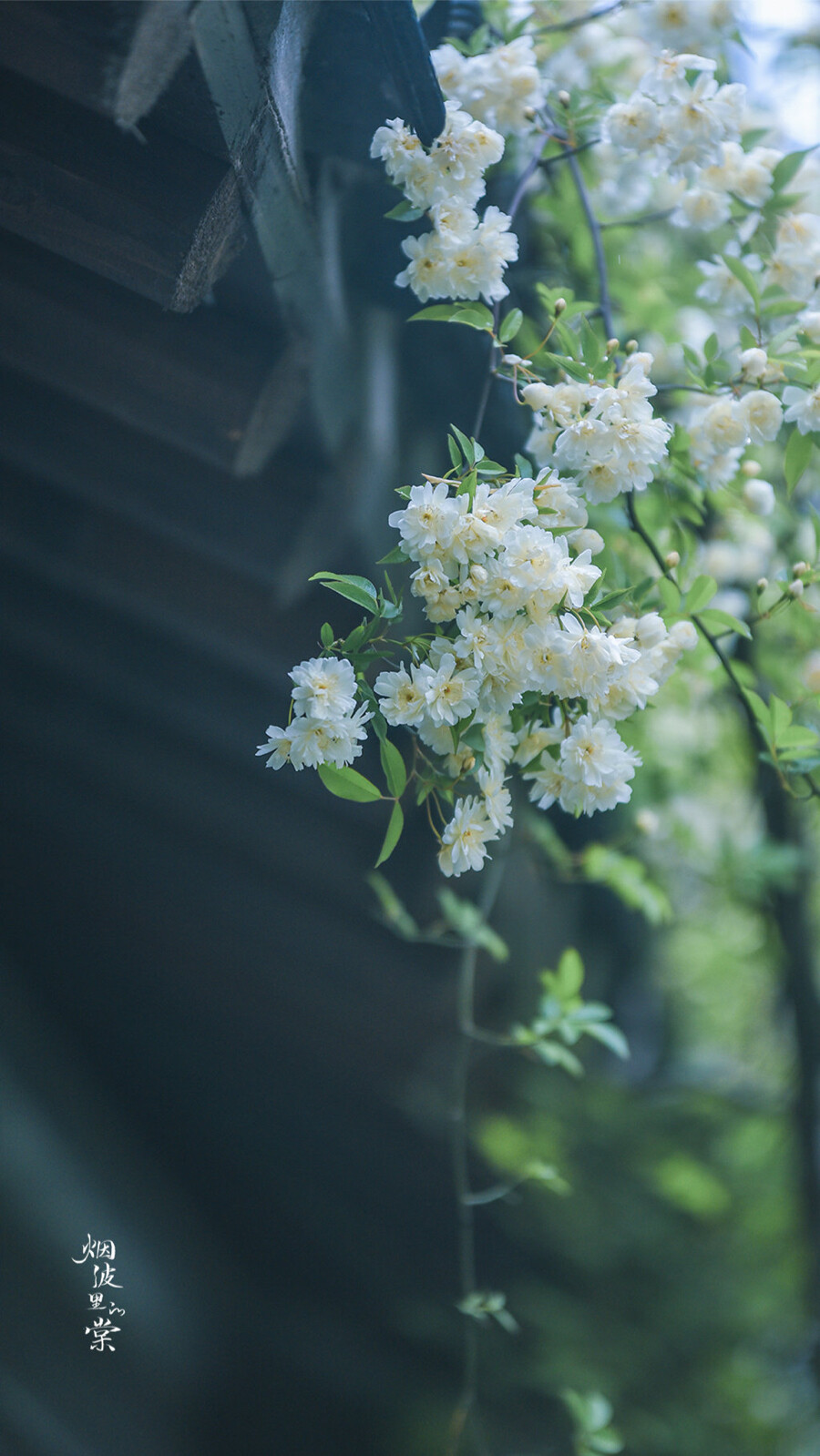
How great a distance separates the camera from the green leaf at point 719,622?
74 centimetres

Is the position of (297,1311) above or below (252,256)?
below

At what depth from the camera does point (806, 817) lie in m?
1.78

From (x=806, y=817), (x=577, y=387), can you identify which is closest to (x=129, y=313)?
(x=577, y=387)

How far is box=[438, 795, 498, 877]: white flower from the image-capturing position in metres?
0.58

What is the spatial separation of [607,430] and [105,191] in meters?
0.42

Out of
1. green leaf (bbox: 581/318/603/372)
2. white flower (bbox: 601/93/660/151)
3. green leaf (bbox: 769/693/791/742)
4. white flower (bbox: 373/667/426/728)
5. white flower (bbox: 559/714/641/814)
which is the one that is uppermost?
white flower (bbox: 601/93/660/151)

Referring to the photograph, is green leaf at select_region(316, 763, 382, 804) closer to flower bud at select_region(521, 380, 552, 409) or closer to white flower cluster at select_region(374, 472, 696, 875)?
white flower cluster at select_region(374, 472, 696, 875)

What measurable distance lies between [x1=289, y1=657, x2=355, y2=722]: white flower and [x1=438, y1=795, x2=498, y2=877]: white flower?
0.40 ft

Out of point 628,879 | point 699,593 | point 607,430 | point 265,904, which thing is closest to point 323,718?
point 607,430

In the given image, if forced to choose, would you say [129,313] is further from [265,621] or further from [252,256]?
[265,621]

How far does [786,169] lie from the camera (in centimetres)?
85

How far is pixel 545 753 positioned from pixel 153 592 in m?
0.74

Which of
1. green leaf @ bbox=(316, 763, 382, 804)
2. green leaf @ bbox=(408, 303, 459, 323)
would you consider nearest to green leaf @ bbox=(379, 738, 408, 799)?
green leaf @ bbox=(316, 763, 382, 804)

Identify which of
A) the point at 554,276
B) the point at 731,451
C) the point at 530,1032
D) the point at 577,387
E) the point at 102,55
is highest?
the point at 554,276
